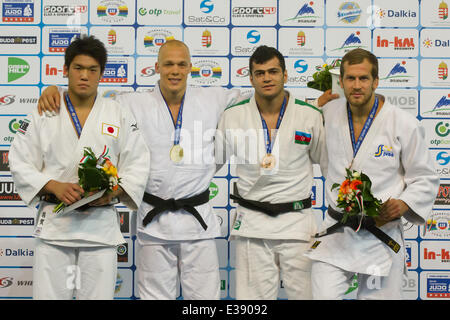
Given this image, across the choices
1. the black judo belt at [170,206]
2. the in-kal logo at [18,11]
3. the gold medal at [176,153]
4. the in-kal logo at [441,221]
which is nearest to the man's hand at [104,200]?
the black judo belt at [170,206]

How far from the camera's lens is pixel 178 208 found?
3830 mm

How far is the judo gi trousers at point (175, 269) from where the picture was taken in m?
3.89

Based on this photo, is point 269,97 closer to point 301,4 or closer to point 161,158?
point 161,158

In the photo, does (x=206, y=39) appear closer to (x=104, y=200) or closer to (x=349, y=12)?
(x=349, y=12)

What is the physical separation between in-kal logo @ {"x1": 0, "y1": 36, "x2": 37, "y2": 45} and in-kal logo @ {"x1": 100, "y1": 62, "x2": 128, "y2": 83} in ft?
2.38

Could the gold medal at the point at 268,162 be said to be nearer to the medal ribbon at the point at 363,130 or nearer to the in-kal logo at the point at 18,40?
the medal ribbon at the point at 363,130

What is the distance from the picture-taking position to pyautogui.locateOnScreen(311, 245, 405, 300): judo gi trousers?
346cm

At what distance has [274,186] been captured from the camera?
378cm

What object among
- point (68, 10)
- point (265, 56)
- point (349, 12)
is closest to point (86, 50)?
point (265, 56)

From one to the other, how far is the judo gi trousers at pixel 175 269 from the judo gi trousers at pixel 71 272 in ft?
1.40

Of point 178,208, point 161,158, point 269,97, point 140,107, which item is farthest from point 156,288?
point 269,97

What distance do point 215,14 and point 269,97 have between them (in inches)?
61.6

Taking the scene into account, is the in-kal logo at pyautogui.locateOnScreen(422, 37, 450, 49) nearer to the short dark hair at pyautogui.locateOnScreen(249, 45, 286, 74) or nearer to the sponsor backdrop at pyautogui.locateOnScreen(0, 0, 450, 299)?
the sponsor backdrop at pyautogui.locateOnScreen(0, 0, 450, 299)

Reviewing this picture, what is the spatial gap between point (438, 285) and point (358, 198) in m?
2.42
